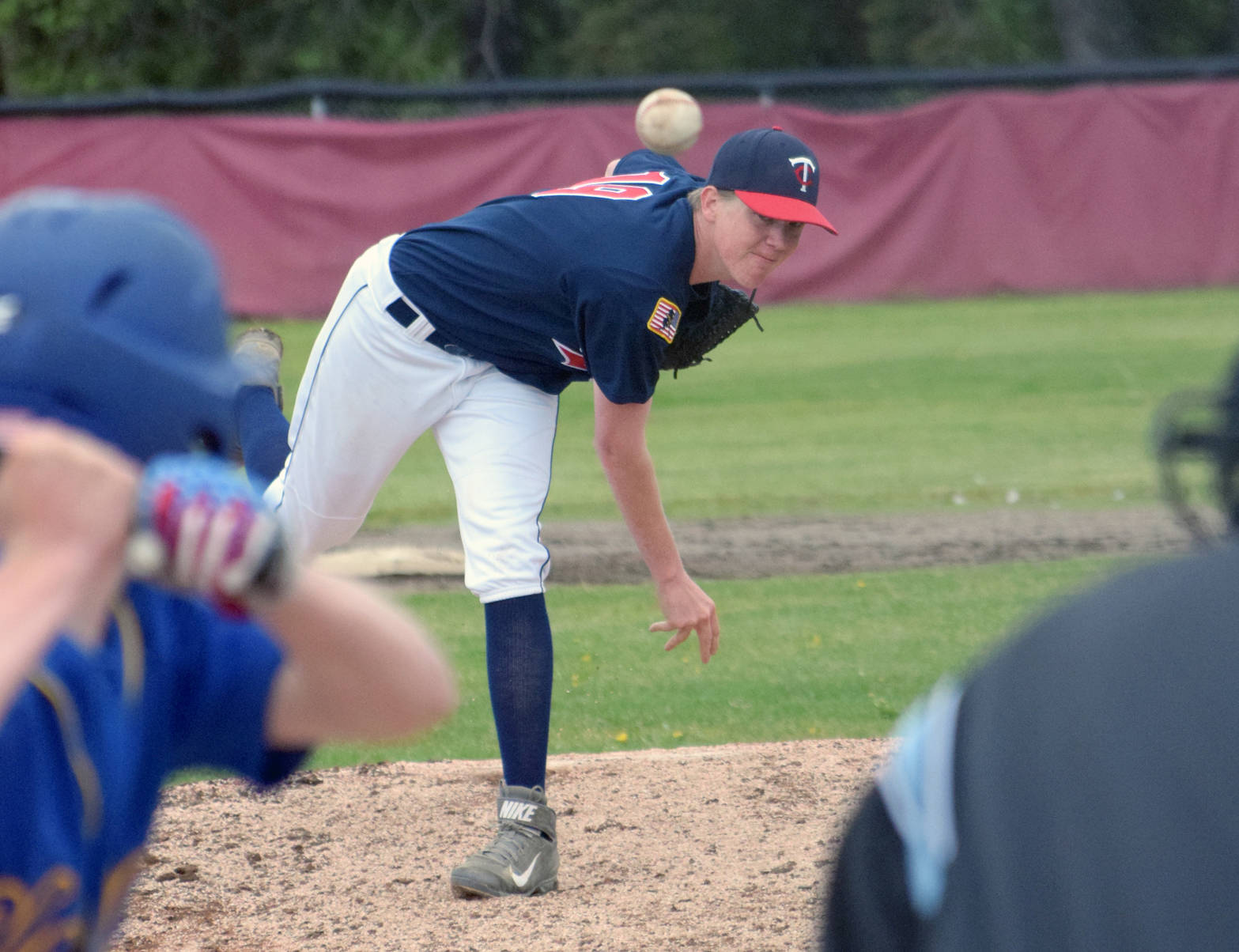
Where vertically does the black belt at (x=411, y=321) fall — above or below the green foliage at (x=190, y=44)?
above

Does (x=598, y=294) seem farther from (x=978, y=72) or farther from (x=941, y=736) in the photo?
(x=978, y=72)

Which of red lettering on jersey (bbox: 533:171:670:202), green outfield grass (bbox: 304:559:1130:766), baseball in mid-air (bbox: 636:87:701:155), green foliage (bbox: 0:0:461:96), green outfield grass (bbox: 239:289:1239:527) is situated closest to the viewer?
red lettering on jersey (bbox: 533:171:670:202)

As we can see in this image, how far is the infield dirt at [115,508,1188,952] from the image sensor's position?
3.80 m

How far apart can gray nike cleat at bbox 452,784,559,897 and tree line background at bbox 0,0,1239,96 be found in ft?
79.3

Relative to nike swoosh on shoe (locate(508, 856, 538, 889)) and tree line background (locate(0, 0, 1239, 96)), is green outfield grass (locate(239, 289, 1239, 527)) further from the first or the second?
tree line background (locate(0, 0, 1239, 96))

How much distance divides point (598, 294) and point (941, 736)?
2.90m

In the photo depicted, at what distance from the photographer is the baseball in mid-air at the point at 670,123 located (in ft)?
21.0

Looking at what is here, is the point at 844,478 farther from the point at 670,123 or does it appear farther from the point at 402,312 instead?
the point at 402,312

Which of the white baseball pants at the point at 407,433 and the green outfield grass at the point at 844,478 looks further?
the green outfield grass at the point at 844,478

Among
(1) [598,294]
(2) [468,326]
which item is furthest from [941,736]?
(2) [468,326]

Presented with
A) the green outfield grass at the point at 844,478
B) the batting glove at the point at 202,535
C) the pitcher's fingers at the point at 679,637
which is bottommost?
the green outfield grass at the point at 844,478

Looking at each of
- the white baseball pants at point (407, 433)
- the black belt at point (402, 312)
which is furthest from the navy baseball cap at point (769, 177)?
the black belt at point (402, 312)

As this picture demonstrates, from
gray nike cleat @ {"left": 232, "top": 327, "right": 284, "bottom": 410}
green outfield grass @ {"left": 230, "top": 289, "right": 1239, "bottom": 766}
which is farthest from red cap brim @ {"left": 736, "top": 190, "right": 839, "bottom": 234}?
green outfield grass @ {"left": 230, "top": 289, "right": 1239, "bottom": 766}

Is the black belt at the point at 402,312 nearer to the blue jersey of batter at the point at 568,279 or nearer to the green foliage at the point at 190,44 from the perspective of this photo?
the blue jersey of batter at the point at 568,279
